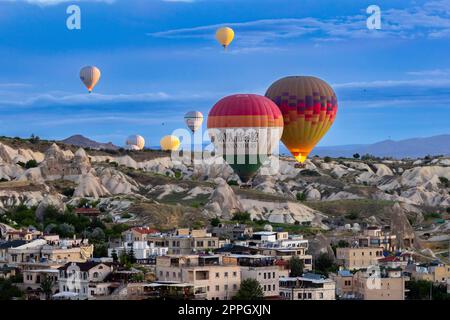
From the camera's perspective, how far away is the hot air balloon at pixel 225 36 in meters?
77.1

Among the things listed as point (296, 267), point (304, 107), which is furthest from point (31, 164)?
point (296, 267)

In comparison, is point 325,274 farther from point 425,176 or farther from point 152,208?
point 425,176

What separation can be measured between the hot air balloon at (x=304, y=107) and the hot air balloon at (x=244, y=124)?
33.3 inches

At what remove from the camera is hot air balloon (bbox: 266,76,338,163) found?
5122 centimetres

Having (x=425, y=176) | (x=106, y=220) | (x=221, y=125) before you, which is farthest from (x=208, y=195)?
(x=221, y=125)

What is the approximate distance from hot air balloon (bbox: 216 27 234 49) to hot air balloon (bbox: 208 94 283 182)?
25.9m

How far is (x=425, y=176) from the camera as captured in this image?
371 feet

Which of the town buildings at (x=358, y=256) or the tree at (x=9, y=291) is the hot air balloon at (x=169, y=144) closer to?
the town buildings at (x=358, y=256)

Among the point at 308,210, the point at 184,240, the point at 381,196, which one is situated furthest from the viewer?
the point at 381,196

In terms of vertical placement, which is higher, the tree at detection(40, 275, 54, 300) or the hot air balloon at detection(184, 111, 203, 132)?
the hot air balloon at detection(184, 111, 203, 132)

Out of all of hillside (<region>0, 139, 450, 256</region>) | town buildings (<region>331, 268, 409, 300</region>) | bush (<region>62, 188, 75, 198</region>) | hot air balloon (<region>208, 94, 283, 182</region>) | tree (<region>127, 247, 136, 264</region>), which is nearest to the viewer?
town buildings (<region>331, 268, 409, 300</region>)

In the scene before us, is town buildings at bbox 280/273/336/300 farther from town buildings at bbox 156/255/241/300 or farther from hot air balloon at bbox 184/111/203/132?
hot air balloon at bbox 184/111/203/132

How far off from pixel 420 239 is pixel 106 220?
617 inches

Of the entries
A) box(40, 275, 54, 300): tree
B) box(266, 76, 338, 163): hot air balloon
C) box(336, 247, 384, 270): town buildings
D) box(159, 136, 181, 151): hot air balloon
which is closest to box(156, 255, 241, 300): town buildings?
box(40, 275, 54, 300): tree
